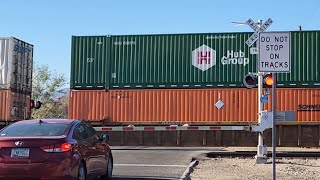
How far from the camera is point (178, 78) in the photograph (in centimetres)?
2359

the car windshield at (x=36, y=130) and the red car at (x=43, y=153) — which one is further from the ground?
the car windshield at (x=36, y=130)

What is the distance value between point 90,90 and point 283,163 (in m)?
11.1

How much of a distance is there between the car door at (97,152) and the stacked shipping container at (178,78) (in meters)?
12.6

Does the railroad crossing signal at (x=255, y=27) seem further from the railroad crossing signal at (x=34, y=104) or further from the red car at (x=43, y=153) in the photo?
the railroad crossing signal at (x=34, y=104)

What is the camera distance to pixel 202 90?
2325 centimetres

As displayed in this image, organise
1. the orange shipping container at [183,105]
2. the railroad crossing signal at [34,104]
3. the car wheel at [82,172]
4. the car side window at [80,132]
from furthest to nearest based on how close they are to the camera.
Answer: the railroad crossing signal at [34,104] → the orange shipping container at [183,105] → the car side window at [80,132] → the car wheel at [82,172]

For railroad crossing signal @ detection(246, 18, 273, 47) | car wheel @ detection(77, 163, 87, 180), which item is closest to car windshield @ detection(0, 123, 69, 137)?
car wheel @ detection(77, 163, 87, 180)

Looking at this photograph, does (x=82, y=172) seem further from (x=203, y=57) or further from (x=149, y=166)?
(x=203, y=57)

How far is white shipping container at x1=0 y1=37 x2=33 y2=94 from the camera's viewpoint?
2220cm

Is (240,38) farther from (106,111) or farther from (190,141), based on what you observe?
(106,111)

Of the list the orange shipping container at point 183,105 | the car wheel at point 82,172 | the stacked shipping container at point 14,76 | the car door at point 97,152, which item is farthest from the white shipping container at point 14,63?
the car wheel at point 82,172

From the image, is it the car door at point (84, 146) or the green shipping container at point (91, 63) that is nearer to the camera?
the car door at point (84, 146)

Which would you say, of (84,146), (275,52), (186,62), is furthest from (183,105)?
(275,52)

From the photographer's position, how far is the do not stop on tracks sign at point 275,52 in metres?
8.62
